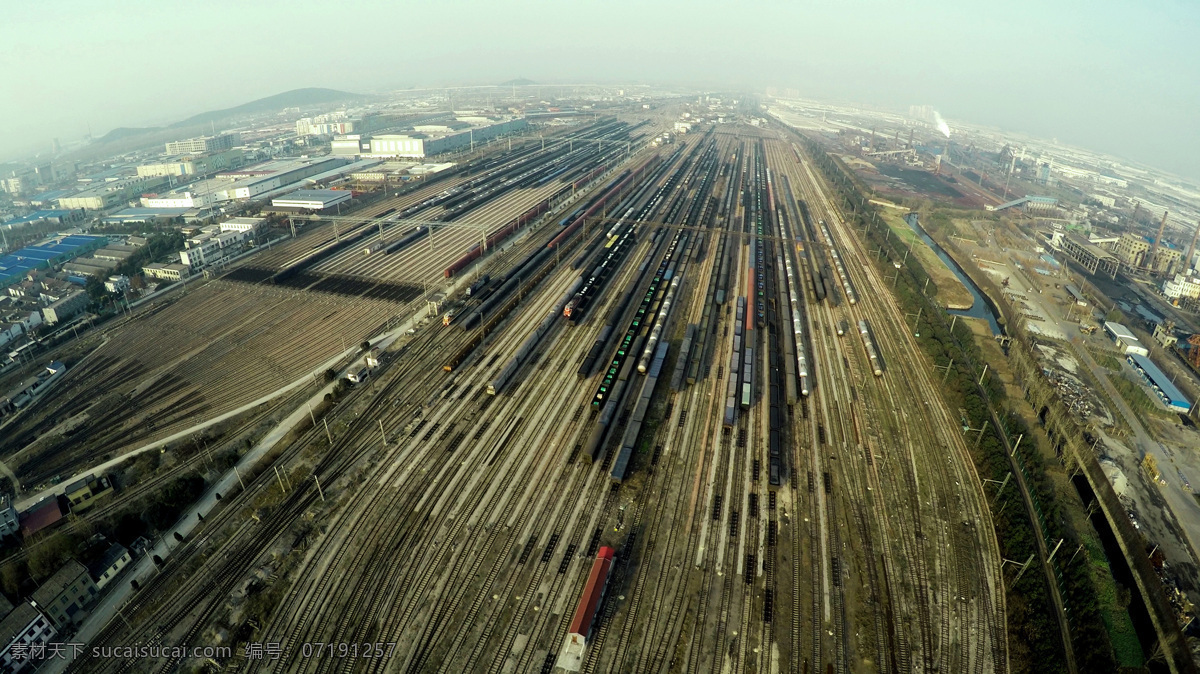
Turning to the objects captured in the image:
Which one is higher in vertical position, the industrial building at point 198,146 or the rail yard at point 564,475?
the industrial building at point 198,146

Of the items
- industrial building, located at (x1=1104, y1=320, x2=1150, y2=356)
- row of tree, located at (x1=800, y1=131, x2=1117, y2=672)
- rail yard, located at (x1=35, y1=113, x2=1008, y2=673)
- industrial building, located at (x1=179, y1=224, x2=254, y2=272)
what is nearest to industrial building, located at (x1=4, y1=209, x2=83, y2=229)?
industrial building, located at (x1=179, y1=224, x2=254, y2=272)

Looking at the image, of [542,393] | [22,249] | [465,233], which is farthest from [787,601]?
[22,249]

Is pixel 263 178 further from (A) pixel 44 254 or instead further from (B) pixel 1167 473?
(B) pixel 1167 473

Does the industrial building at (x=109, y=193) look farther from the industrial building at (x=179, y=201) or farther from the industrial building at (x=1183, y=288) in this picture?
the industrial building at (x=1183, y=288)

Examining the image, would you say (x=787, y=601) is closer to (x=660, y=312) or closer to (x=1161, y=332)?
(x=660, y=312)

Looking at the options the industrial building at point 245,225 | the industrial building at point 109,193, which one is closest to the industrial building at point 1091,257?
the industrial building at point 245,225
